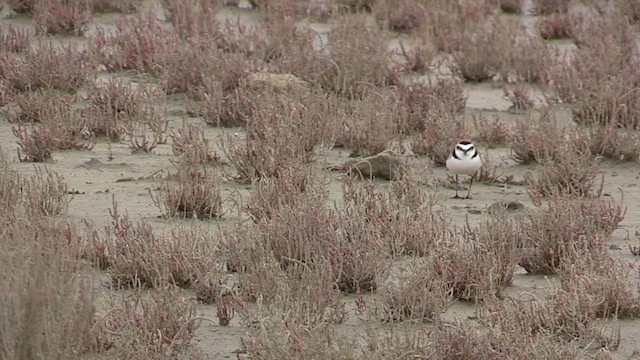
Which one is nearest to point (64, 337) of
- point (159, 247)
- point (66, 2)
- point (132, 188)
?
point (159, 247)

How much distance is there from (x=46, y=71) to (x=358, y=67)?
8.22 feet

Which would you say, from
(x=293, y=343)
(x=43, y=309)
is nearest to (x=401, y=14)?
(x=293, y=343)

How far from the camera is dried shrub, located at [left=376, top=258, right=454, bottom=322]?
525 cm

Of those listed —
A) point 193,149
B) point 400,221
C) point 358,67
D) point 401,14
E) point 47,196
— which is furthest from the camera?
point 401,14

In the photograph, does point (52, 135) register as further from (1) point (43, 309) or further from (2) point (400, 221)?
(1) point (43, 309)

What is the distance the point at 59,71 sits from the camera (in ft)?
31.4

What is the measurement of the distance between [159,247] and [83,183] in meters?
Result: 2.28

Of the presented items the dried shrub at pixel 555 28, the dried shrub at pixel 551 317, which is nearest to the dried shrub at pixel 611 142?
the dried shrub at pixel 551 317

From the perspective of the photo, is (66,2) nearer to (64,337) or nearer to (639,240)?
(639,240)

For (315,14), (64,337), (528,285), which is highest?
(64,337)

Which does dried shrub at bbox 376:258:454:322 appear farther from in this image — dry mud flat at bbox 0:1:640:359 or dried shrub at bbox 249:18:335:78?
dried shrub at bbox 249:18:335:78

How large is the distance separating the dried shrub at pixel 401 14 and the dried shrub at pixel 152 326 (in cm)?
808

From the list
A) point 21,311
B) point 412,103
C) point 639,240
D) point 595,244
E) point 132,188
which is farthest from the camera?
A: point 412,103

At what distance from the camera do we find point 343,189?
22.2 ft
